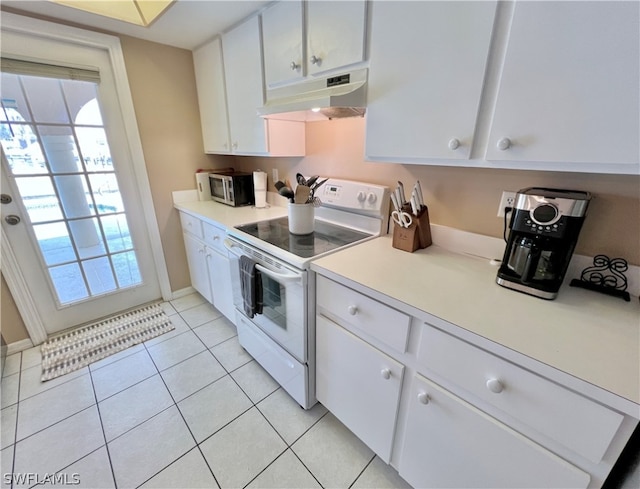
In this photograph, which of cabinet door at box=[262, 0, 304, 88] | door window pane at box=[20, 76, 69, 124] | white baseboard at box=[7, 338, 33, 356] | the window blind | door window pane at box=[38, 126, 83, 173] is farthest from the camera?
white baseboard at box=[7, 338, 33, 356]

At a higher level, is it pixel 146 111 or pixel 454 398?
pixel 146 111

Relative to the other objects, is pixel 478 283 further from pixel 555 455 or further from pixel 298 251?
pixel 298 251

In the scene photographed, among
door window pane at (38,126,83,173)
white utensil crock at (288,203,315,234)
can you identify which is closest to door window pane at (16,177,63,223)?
door window pane at (38,126,83,173)

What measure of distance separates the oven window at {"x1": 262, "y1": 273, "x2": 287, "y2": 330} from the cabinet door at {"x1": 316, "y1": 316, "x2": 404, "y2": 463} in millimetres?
225

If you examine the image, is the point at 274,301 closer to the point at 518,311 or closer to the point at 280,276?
the point at 280,276

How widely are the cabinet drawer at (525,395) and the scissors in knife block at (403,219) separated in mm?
585

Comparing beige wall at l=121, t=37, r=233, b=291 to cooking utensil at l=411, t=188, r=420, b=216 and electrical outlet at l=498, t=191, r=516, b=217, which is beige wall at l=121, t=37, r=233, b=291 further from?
electrical outlet at l=498, t=191, r=516, b=217

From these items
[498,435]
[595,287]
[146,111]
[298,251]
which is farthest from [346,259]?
[146,111]

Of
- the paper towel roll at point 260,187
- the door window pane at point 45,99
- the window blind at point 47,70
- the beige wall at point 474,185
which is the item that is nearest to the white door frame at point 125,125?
the window blind at point 47,70

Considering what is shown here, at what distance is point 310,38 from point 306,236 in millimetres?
1011

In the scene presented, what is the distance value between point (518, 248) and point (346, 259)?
67 cm

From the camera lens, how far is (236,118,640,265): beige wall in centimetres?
96

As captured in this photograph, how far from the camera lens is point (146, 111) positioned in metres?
2.18

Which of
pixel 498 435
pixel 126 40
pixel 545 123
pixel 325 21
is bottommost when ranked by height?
pixel 498 435
